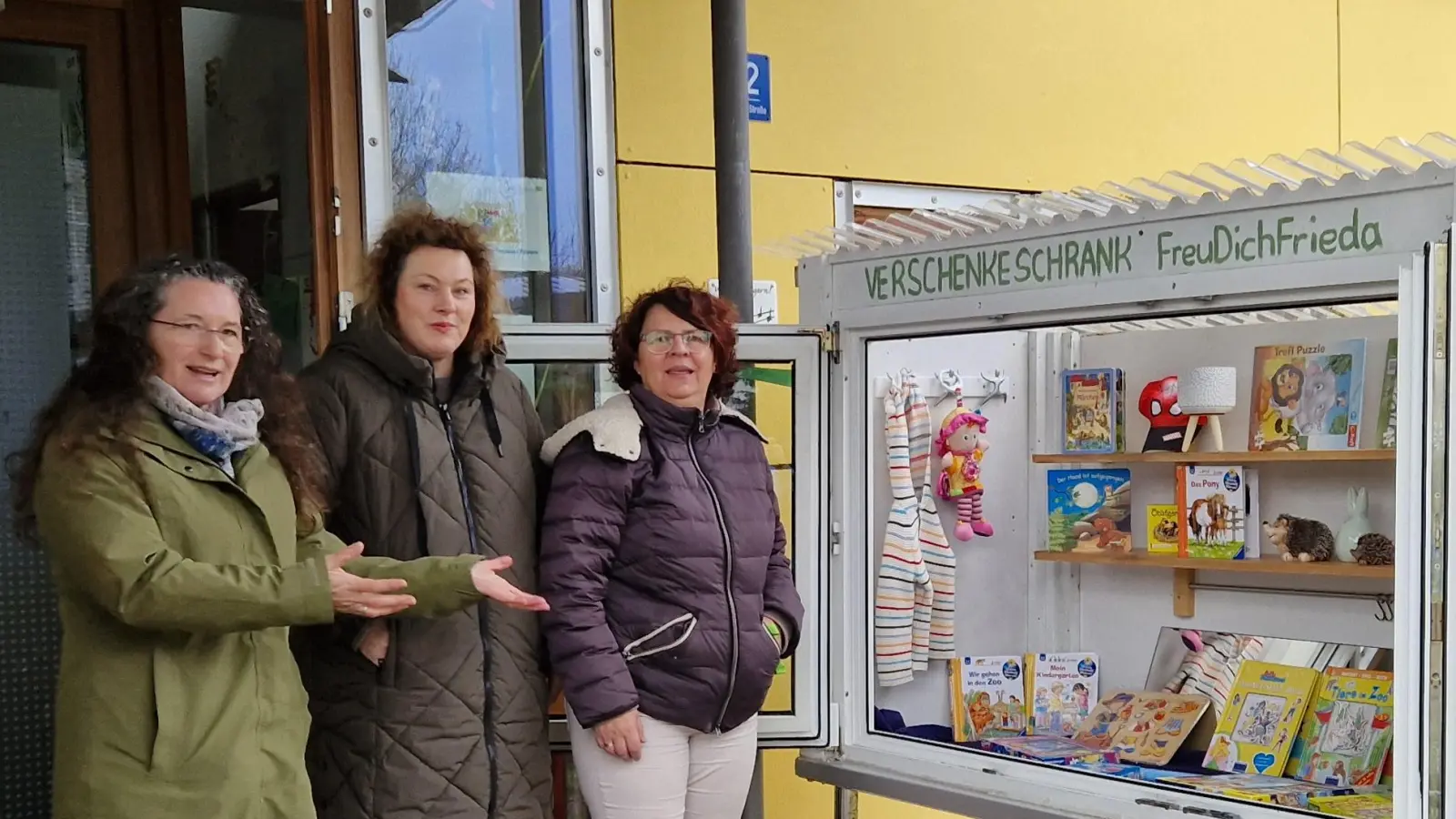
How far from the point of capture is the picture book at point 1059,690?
4008mm

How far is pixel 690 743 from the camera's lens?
301 cm

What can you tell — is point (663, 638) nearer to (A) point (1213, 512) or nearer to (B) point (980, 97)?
(A) point (1213, 512)

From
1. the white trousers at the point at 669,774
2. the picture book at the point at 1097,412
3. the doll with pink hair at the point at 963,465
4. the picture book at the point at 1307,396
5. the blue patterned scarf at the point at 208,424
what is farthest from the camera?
the doll with pink hair at the point at 963,465

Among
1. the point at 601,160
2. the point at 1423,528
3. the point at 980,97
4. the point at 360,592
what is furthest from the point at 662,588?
the point at 980,97

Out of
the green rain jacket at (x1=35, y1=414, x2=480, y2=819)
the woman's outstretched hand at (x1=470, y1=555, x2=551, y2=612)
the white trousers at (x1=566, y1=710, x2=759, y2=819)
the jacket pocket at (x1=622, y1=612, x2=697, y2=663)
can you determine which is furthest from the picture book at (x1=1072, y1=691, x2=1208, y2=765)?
the green rain jacket at (x1=35, y1=414, x2=480, y2=819)

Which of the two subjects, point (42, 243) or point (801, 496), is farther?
point (42, 243)

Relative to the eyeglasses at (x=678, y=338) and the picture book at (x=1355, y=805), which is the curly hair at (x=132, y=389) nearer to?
the eyeglasses at (x=678, y=338)

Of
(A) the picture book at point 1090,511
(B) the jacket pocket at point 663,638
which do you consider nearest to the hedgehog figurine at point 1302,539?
(A) the picture book at point 1090,511

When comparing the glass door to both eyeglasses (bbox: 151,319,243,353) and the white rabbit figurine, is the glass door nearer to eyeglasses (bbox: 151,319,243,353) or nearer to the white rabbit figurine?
eyeglasses (bbox: 151,319,243,353)

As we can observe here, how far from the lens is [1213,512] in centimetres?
392

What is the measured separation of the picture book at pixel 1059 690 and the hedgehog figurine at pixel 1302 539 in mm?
662

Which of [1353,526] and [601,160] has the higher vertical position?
[601,160]

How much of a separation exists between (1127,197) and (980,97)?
213 cm

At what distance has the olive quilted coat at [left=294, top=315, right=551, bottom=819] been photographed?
8.84 ft
